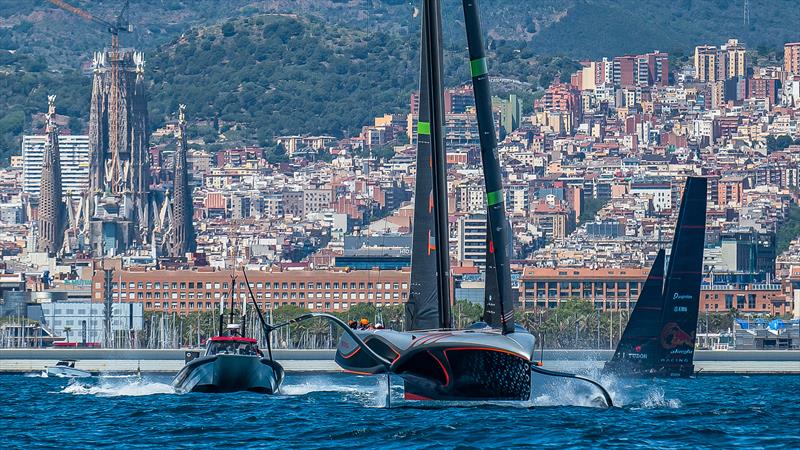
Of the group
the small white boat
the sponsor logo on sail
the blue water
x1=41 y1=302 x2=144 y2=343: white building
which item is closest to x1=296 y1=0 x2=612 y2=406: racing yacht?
the blue water

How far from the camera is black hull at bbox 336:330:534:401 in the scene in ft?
115

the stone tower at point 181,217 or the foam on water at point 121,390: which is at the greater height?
the stone tower at point 181,217

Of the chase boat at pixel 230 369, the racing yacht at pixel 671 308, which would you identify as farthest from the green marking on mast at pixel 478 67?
the racing yacht at pixel 671 308

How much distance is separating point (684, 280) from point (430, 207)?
2113 centimetres

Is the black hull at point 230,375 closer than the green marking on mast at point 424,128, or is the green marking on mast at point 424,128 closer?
the green marking on mast at point 424,128

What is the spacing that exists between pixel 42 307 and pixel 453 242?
164 ft

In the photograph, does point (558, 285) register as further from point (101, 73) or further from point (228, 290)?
point (101, 73)

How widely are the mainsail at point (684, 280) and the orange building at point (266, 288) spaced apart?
68.0m

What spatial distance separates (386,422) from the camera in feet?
113

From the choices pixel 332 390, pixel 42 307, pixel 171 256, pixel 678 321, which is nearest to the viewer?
pixel 332 390

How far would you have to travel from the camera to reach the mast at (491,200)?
119 feet

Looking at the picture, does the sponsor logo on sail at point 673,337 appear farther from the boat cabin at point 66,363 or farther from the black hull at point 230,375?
the boat cabin at point 66,363

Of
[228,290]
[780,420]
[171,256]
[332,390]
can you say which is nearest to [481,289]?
[228,290]

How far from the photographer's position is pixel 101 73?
189250 mm
